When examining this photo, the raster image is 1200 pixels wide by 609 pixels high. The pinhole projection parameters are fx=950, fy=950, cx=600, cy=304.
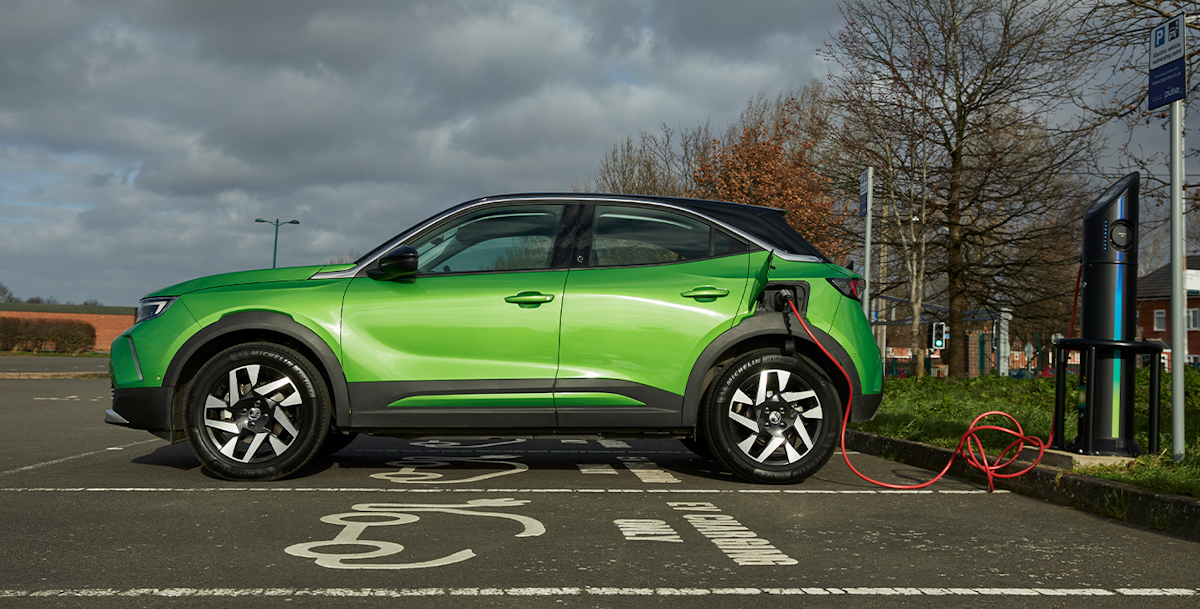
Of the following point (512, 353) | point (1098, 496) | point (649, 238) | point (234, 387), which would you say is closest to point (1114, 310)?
point (1098, 496)

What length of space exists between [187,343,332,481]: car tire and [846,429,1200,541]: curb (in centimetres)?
437

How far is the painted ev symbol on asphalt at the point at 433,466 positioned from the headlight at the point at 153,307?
1.72 meters

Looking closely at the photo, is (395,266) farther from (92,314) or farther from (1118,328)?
(92,314)

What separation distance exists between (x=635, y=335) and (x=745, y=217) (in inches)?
45.7

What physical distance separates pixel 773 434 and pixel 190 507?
342 centimetres

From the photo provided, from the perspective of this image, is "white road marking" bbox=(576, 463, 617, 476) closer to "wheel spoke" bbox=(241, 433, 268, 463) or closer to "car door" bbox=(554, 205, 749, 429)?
"car door" bbox=(554, 205, 749, 429)

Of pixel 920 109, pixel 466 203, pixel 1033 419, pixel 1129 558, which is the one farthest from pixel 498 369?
pixel 920 109

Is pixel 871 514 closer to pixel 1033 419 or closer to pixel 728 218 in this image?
pixel 728 218

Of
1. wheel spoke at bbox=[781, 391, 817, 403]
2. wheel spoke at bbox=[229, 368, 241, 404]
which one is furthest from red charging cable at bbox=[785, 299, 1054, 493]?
wheel spoke at bbox=[229, 368, 241, 404]

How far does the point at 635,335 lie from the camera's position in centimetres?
587

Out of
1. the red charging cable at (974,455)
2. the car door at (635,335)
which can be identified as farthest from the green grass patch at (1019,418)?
the car door at (635,335)

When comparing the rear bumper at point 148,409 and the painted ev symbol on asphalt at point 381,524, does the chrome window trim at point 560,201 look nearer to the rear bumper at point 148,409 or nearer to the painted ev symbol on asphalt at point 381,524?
the rear bumper at point 148,409

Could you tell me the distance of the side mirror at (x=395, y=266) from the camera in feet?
19.1

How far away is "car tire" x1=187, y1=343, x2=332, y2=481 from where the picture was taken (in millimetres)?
5875
